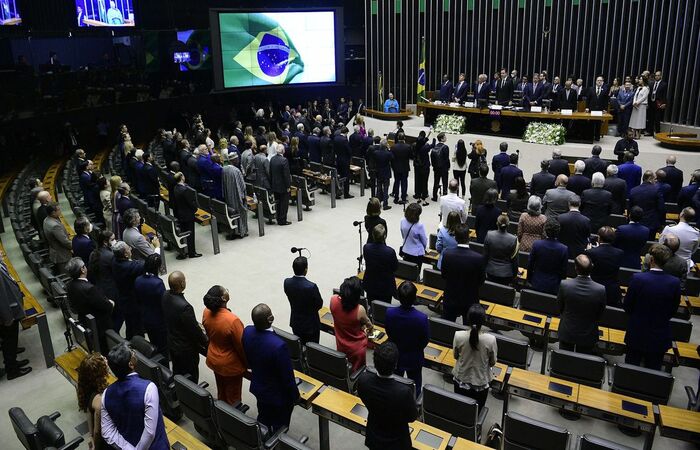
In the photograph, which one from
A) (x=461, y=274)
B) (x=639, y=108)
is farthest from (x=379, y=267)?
(x=639, y=108)

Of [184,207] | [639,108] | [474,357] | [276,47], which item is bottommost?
[474,357]

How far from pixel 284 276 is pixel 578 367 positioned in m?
4.73

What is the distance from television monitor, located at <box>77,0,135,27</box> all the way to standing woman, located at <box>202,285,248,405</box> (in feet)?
46.5

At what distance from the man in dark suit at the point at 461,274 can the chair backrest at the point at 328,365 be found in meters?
1.39

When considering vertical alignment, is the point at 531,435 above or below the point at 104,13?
below

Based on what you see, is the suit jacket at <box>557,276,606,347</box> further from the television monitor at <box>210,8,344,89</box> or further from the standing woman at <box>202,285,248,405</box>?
the television monitor at <box>210,8,344,89</box>

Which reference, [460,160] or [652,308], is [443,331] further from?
[460,160]

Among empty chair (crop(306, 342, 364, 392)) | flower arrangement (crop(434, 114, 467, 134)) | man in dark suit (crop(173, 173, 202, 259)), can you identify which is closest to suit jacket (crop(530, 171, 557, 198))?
empty chair (crop(306, 342, 364, 392))

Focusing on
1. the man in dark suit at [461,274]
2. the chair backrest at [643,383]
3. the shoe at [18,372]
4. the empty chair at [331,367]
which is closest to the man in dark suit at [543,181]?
the man in dark suit at [461,274]

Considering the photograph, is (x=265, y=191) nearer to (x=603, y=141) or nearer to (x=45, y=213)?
(x=45, y=213)

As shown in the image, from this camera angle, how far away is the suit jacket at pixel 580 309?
4883 millimetres

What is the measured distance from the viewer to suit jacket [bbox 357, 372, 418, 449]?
11.2 feet

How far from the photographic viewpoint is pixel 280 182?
1016 cm

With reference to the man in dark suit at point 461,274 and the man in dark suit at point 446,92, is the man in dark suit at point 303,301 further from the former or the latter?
the man in dark suit at point 446,92
